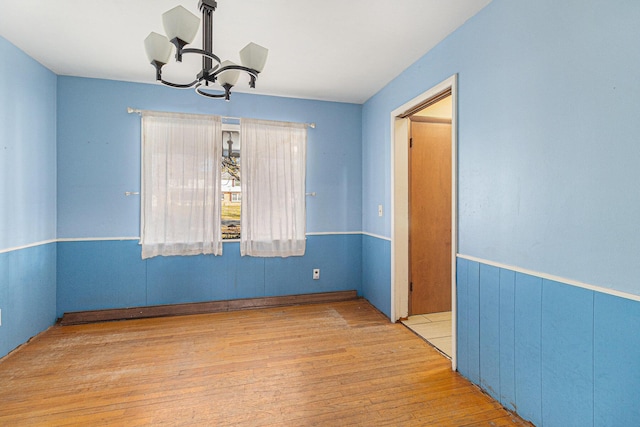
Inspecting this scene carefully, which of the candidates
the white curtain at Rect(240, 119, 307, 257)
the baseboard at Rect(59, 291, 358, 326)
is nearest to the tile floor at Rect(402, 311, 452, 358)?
the baseboard at Rect(59, 291, 358, 326)

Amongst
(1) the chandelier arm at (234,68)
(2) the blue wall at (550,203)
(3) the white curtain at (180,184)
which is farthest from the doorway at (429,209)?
(3) the white curtain at (180,184)

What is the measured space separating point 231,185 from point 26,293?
6.94 feet

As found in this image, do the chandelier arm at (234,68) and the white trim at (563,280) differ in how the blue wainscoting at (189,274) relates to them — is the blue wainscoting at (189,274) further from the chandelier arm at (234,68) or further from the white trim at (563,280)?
the chandelier arm at (234,68)

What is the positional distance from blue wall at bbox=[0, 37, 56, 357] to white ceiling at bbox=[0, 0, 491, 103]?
0.29 m

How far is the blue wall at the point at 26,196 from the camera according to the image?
2.54 metres

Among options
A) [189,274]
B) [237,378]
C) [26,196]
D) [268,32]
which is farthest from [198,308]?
[268,32]

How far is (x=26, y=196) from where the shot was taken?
2.80 metres

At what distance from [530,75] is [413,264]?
2.17 m

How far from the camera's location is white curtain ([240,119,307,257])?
12.1ft

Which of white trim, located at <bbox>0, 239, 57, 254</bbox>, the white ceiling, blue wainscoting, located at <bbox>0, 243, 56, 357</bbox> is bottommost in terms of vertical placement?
blue wainscoting, located at <bbox>0, 243, 56, 357</bbox>

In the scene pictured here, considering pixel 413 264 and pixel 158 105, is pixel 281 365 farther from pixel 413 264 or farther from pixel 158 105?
pixel 158 105

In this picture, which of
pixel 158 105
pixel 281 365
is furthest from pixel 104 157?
pixel 281 365

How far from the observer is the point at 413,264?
3469 millimetres

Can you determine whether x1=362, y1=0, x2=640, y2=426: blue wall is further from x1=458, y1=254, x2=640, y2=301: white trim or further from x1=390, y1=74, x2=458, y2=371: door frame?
x1=390, y1=74, x2=458, y2=371: door frame
